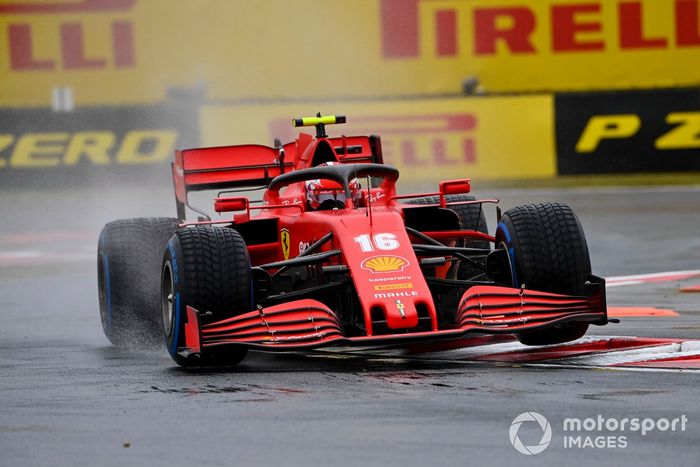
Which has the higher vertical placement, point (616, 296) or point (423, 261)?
point (423, 261)

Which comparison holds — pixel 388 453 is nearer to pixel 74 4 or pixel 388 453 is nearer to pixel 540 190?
pixel 540 190

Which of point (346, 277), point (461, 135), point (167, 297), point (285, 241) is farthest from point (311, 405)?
point (461, 135)

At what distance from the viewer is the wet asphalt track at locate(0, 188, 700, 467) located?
18.3 ft

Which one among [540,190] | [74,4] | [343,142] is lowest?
[540,190]

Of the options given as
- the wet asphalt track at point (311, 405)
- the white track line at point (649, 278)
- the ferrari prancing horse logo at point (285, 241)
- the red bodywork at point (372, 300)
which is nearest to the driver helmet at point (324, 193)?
the red bodywork at point (372, 300)

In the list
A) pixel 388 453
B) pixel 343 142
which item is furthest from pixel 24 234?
pixel 388 453

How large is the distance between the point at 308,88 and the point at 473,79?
3826 millimetres

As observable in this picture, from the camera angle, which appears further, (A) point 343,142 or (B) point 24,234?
(B) point 24,234

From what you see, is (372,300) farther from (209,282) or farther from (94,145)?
(94,145)

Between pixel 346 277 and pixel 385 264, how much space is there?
416 millimetres

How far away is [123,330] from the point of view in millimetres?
9469

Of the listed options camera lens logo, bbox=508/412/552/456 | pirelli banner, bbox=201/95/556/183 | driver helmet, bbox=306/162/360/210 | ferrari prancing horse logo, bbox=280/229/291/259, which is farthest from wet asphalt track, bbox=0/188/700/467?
pirelli banner, bbox=201/95/556/183

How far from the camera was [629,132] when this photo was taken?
21.1 meters

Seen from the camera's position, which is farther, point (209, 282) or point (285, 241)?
point (285, 241)
